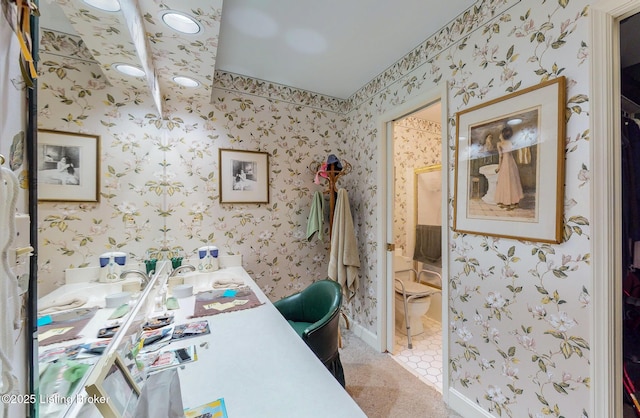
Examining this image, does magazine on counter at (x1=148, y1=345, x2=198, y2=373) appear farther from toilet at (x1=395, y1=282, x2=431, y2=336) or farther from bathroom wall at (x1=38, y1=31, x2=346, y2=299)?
toilet at (x1=395, y1=282, x2=431, y2=336)

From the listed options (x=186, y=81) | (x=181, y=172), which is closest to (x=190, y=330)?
(x=181, y=172)

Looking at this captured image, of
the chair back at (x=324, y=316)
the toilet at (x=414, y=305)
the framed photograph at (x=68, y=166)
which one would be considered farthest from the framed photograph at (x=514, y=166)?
the framed photograph at (x=68, y=166)

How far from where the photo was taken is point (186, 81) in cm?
175

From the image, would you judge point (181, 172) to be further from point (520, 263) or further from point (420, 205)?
point (420, 205)

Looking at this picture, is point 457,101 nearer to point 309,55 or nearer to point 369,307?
point 309,55

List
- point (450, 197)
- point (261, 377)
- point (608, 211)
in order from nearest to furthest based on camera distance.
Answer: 1. point (261, 377)
2. point (608, 211)
3. point (450, 197)

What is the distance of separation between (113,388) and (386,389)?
5.76ft

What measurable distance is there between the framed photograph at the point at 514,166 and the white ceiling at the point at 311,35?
69 cm

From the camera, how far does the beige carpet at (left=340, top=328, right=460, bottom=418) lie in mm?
1576

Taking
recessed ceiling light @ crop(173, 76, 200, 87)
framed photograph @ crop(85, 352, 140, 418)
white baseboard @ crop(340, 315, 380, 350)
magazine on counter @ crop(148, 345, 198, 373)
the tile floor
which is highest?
recessed ceiling light @ crop(173, 76, 200, 87)

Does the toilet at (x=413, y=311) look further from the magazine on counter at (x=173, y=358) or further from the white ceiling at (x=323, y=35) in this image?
the white ceiling at (x=323, y=35)

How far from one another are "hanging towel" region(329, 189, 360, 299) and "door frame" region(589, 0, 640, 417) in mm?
1563

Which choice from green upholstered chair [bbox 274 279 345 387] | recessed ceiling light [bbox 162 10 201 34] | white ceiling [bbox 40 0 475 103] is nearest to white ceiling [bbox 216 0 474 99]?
A: white ceiling [bbox 40 0 475 103]

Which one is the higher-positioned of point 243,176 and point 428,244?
A: point 243,176
